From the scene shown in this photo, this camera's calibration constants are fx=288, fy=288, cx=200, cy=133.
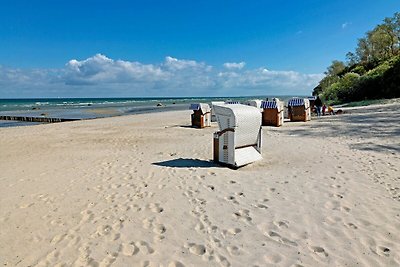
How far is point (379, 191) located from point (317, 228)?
2.05 m

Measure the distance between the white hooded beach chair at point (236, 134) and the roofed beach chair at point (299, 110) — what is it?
35.3 feet

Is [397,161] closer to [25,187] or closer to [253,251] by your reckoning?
[253,251]

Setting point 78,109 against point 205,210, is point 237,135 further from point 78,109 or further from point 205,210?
point 78,109

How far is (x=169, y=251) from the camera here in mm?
3596

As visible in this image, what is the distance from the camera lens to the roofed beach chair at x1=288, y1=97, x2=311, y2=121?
57.1 feet

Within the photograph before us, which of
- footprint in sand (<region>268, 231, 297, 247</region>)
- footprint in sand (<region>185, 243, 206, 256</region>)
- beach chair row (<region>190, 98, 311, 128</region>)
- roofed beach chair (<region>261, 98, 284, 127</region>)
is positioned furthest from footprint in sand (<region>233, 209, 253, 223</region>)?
roofed beach chair (<region>261, 98, 284, 127</region>)

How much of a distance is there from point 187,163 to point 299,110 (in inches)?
459

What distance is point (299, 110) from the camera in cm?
1747

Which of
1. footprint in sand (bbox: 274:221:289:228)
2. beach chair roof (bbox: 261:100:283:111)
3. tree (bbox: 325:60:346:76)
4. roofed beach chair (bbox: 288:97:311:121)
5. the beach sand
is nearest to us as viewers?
the beach sand

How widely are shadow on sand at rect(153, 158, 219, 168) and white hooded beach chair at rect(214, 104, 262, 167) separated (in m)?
0.31

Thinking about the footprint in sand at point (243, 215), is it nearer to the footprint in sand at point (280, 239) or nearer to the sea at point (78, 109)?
the footprint in sand at point (280, 239)

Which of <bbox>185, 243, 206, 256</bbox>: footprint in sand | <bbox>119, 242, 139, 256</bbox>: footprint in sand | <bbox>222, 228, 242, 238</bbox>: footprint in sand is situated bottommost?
<bbox>119, 242, 139, 256</bbox>: footprint in sand

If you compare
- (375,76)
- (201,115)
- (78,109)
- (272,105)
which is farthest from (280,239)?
(78,109)

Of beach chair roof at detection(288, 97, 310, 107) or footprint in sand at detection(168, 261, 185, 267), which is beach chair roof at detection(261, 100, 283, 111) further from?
footprint in sand at detection(168, 261, 185, 267)
